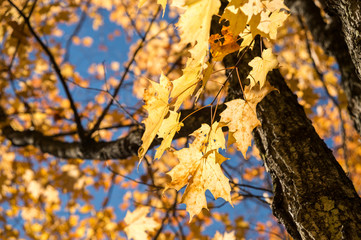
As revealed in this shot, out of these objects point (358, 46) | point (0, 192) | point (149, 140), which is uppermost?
point (0, 192)

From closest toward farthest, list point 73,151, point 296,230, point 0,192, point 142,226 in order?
point 296,230 < point 73,151 < point 142,226 < point 0,192

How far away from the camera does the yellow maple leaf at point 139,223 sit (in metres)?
2.63

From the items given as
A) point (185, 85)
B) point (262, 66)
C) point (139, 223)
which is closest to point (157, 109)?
point (185, 85)

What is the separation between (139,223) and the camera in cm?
270

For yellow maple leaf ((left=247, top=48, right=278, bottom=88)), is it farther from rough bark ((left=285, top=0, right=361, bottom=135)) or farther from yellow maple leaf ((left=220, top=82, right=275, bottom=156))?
rough bark ((left=285, top=0, right=361, bottom=135))

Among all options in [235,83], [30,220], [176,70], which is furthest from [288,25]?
[30,220]

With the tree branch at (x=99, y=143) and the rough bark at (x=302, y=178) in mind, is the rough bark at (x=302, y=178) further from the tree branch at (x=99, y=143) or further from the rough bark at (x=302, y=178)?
the tree branch at (x=99, y=143)

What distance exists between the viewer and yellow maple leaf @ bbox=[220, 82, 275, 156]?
102 centimetres

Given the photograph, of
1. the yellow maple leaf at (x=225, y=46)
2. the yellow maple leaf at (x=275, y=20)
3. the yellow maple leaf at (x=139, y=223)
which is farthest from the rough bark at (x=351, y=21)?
the yellow maple leaf at (x=139, y=223)

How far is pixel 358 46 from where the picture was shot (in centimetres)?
103

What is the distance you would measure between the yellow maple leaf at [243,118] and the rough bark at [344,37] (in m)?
0.39

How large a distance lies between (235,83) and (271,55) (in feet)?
1.85

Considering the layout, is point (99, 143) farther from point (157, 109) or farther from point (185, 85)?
point (185, 85)

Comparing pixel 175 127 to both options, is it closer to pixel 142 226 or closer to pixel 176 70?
pixel 142 226
